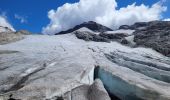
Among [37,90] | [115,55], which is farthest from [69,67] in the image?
[115,55]

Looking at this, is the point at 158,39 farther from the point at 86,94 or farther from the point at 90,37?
the point at 86,94

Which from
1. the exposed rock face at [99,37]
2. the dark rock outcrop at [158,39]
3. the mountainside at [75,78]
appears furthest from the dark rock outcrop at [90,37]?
the mountainside at [75,78]

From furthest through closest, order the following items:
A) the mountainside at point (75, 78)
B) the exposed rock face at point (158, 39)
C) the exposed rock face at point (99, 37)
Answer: the exposed rock face at point (99, 37) → the exposed rock face at point (158, 39) → the mountainside at point (75, 78)

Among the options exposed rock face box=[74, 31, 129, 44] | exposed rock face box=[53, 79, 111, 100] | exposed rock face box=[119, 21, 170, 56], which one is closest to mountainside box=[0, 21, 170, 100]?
exposed rock face box=[53, 79, 111, 100]

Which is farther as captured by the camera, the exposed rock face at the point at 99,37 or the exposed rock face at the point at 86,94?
the exposed rock face at the point at 99,37

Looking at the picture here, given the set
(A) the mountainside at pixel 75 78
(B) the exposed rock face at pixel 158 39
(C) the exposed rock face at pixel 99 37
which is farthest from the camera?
(C) the exposed rock face at pixel 99 37

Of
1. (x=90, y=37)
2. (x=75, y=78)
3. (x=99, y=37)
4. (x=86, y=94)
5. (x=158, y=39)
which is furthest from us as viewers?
(x=90, y=37)

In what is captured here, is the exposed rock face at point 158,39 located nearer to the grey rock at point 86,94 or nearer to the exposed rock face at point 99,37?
the exposed rock face at point 99,37

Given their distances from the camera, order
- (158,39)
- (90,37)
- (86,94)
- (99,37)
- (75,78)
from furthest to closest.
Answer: (90,37) < (99,37) < (158,39) < (75,78) < (86,94)

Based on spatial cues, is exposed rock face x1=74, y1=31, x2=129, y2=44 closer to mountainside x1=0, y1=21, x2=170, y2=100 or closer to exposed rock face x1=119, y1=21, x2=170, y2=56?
exposed rock face x1=119, y1=21, x2=170, y2=56

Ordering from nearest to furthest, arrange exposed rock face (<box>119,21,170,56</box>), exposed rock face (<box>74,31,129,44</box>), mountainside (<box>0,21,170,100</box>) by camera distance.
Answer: mountainside (<box>0,21,170,100</box>), exposed rock face (<box>119,21,170,56</box>), exposed rock face (<box>74,31,129,44</box>)

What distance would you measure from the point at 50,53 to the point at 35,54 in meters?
1.66

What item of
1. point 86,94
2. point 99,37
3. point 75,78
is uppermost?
point 99,37

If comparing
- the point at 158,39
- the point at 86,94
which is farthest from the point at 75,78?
the point at 158,39
